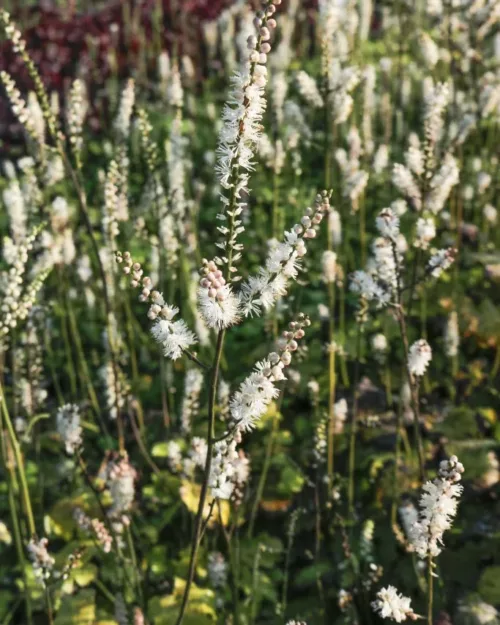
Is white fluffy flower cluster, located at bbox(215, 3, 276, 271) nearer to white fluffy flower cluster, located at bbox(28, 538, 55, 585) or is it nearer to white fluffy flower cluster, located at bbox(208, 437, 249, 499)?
white fluffy flower cluster, located at bbox(208, 437, 249, 499)

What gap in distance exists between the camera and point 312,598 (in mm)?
3055

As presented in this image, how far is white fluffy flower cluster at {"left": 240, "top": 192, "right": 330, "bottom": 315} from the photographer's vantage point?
163 centimetres

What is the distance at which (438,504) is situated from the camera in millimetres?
1800

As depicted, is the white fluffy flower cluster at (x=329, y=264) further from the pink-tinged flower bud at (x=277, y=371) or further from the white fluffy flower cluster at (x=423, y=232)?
the pink-tinged flower bud at (x=277, y=371)

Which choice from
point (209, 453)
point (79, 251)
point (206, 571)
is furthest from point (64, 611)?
point (79, 251)

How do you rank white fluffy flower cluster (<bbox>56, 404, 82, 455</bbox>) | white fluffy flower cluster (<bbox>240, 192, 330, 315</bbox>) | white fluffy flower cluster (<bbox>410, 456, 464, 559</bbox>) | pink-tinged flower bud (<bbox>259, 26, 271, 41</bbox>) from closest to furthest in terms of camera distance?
pink-tinged flower bud (<bbox>259, 26, 271, 41</bbox>)
white fluffy flower cluster (<bbox>240, 192, 330, 315</bbox>)
white fluffy flower cluster (<bbox>410, 456, 464, 559</bbox>)
white fluffy flower cluster (<bbox>56, 404, 82, 455</bbox>)

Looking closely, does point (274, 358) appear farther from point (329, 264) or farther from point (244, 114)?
point (329, 264)

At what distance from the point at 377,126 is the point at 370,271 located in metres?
4.90

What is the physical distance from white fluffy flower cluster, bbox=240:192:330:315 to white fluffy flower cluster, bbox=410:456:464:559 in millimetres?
583

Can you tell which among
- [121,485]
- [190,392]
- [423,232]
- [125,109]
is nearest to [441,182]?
[423,232]

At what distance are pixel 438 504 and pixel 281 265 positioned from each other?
2.40 ft

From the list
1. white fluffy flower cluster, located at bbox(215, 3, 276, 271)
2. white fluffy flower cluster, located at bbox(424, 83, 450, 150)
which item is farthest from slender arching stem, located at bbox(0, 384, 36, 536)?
white fluffy flower cluster, located at bbox(424, 83, 450, 150)

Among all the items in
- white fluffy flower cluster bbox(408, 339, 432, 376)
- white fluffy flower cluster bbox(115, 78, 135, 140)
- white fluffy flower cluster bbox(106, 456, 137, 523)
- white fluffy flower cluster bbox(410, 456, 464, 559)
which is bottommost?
white fluffy flower cluster bbox(106, 456, 137, 523)

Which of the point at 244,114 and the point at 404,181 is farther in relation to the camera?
the point at 404,181
